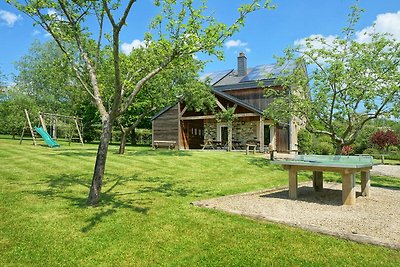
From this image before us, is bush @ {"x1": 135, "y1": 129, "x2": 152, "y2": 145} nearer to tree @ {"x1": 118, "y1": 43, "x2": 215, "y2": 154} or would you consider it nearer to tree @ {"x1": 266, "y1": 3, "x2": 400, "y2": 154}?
tree @ {"x1": 118, "y1": 43, "x2": 215, "y2": 154}

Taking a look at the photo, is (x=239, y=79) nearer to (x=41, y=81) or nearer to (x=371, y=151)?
(x=371, y=151)

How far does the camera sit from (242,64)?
99.1ft

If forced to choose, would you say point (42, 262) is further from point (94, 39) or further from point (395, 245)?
point (94, 39)

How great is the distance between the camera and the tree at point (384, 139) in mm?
24953

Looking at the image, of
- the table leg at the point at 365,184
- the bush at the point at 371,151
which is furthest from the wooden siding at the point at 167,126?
the table leg at the point at 365,184

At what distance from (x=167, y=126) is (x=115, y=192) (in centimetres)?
1992

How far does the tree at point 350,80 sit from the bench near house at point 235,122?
8.57m

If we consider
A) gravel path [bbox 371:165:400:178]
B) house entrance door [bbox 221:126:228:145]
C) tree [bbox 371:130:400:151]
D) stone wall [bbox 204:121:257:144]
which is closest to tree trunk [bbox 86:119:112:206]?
gravel path [bbox 371:165:400:178]

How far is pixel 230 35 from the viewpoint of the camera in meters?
6.95

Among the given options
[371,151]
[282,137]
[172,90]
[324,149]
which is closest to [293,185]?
[172,90]

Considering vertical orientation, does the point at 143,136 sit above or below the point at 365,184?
above

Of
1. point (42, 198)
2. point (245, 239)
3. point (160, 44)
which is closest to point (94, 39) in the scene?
point (160, 44)

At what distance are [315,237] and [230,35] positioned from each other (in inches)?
181

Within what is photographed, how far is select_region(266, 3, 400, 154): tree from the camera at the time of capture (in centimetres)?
1321
